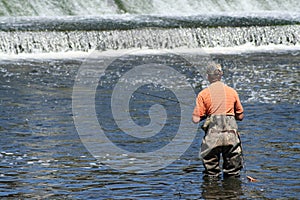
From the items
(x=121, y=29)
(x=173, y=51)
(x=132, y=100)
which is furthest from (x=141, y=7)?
(x=132, y=100)

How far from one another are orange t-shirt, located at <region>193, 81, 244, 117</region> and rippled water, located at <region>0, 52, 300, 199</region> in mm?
1112

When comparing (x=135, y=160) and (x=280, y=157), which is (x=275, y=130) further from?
(x=135, y=160)

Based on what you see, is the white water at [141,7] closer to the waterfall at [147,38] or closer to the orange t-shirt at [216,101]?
the waterfall at [147,38]

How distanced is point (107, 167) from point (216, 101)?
2.71m

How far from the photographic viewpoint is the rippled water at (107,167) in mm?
12305

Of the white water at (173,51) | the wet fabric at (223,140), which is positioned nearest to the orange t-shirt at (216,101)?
the wet fabric at (223,140)

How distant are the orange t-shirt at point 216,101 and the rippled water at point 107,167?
3.65 ft

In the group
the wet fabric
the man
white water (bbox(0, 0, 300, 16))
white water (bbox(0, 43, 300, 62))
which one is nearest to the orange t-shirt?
the man

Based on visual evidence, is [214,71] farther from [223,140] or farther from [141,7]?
[141,7]

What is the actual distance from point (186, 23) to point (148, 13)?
35.7 ft

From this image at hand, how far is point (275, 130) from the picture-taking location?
17.8 metres

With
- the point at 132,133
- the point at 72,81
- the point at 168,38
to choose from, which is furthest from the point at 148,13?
the point at 132,133

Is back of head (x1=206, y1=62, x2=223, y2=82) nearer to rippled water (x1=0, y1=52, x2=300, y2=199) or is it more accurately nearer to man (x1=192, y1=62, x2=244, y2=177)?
man (x1=192, y1=62, x2=244, y2=177)

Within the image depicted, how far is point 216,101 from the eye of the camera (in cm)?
1229
